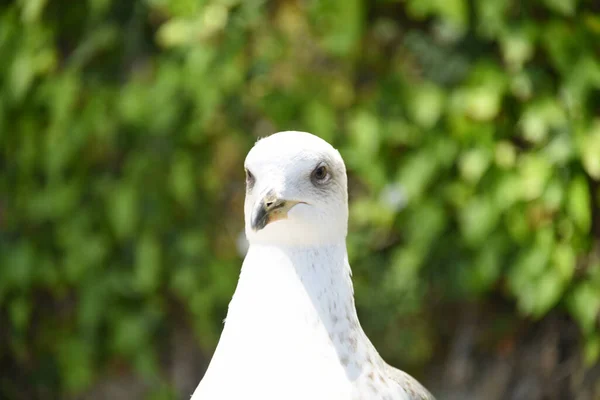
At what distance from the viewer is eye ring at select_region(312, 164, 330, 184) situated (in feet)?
5.40

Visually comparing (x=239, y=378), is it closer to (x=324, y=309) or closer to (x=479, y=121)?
(x=324, y=309)

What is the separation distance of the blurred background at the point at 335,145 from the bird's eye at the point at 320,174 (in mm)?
1760

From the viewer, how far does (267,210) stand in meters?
1.56

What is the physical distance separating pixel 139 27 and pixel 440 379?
6.48 ft

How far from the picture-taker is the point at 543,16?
137 inches

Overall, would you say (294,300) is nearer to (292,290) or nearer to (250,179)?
(292,290)

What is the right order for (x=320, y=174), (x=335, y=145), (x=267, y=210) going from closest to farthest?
(x=267, y=210), (x=320, y=174), (x=335, y=145)

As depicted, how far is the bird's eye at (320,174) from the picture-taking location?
1.65 meters

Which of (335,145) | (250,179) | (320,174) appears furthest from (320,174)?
(335,145)

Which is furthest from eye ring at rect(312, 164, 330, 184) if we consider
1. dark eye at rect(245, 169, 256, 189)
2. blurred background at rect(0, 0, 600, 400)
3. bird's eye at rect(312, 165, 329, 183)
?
blurred background at rect(0, 0, 600, 400)

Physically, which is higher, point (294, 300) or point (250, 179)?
point (250, 179)

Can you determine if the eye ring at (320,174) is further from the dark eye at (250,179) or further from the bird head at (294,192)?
the dark eye at (250,179)

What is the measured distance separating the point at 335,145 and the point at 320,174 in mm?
1909

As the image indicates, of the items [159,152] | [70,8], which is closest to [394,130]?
[159,152]
